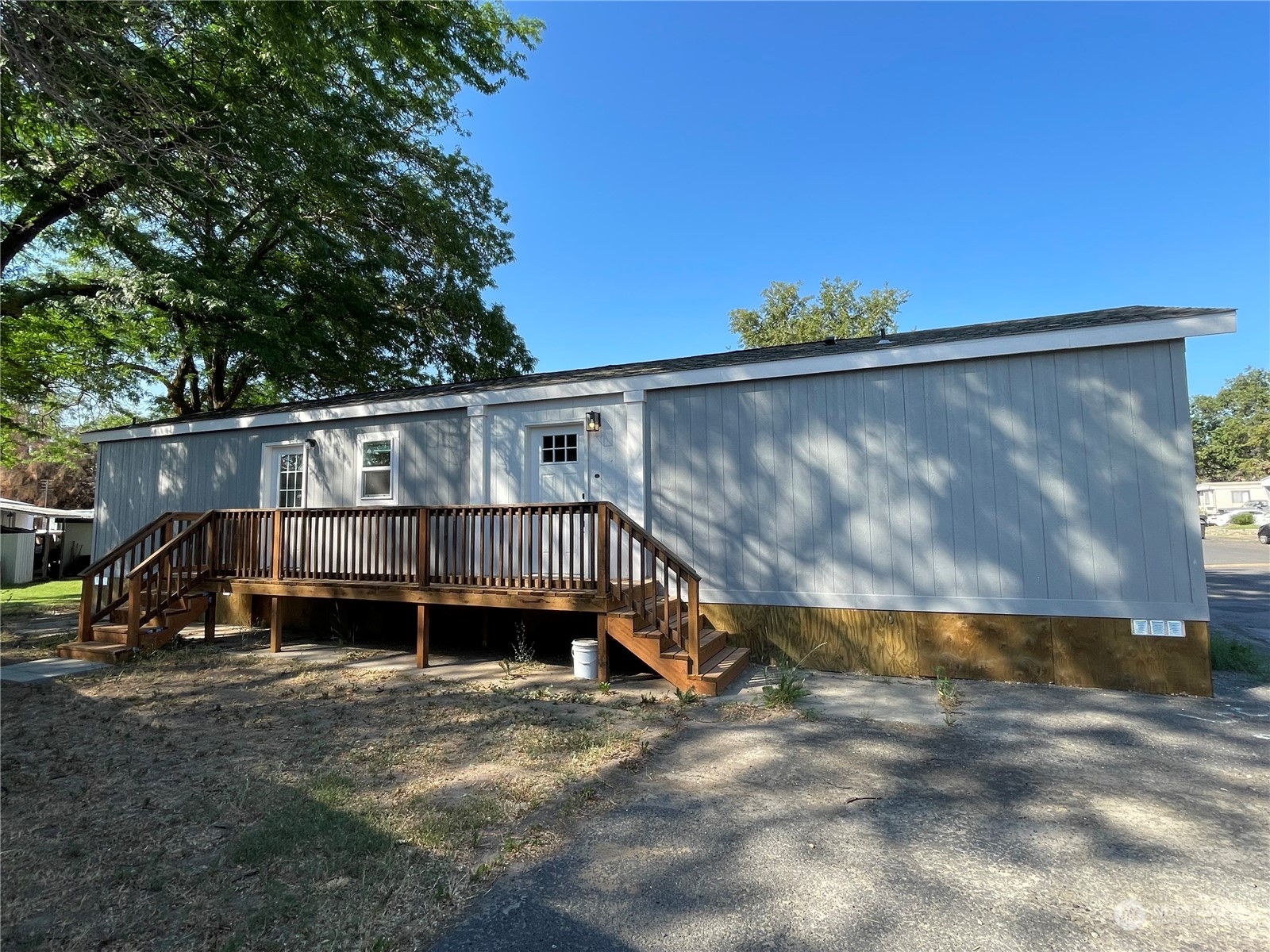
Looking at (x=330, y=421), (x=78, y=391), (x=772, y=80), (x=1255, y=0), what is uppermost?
(x=772, y=80)

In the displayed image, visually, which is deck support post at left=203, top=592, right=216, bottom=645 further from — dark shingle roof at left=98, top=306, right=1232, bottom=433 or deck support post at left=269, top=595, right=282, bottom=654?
dark shingle roof at left=98, top=306, right=1232, bottom=433

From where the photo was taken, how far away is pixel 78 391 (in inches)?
601

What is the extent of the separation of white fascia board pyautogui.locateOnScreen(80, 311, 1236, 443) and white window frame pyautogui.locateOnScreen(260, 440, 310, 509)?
0.32 m

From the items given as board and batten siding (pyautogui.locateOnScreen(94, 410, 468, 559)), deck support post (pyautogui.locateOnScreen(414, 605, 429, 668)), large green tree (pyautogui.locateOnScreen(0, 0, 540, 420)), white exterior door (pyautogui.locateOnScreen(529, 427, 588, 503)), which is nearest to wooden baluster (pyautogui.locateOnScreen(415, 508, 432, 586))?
deck support post (pyautogui.locateOnScreen(414, 605, 429, 668))

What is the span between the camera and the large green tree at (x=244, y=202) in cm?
701

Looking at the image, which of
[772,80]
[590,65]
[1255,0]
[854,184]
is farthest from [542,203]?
[1255,0]

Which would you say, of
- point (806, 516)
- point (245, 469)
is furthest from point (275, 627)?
point (806, 516)

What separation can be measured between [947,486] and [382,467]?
6940 mm

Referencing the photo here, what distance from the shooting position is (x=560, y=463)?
738 cm

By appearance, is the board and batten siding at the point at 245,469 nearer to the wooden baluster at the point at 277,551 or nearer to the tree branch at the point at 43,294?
the wooden baluster at the point at 277,551

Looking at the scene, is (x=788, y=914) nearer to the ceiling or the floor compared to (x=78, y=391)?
nearer to the floor

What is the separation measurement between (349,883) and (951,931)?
230cm

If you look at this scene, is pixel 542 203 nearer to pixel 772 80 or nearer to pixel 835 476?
pixel 772 80

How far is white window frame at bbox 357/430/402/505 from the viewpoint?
8.17 m
